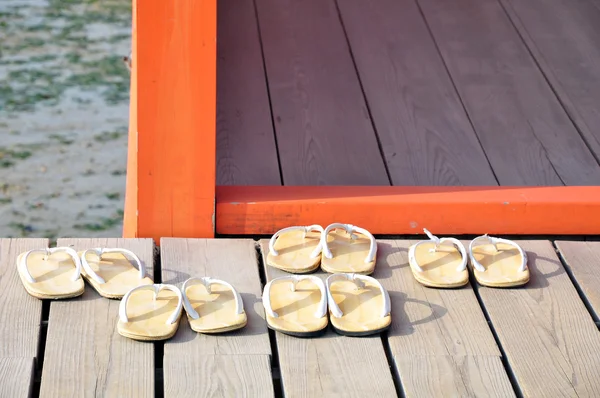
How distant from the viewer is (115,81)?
419cm

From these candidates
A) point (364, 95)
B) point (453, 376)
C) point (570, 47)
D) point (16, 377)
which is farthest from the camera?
point (570, 47)

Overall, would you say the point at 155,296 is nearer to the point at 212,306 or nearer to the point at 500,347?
the point at 212,306

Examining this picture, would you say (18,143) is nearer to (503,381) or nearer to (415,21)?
(415,21)

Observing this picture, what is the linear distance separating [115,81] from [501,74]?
1.77 m

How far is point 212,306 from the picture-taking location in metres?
2.05

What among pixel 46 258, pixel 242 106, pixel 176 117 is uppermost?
pixel 176 117

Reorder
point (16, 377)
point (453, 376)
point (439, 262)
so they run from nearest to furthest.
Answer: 1. point (16, 377)
2. point (453, 376)
3. point (439, 262)

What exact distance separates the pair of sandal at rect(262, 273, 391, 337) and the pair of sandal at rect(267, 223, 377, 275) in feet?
0.19

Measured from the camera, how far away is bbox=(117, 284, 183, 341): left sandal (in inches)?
76.9

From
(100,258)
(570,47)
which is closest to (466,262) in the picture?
(100,258)

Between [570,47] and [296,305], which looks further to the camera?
[570,47]

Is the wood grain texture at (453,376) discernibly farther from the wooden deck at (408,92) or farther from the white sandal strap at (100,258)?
the wooden deck at (408,92)

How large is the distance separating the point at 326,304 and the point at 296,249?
251 millimetres

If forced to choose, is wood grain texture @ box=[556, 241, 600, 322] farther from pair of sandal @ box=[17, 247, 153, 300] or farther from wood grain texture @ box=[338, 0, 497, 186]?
pair of sandal @ box=[17, 247, 153, 300]
